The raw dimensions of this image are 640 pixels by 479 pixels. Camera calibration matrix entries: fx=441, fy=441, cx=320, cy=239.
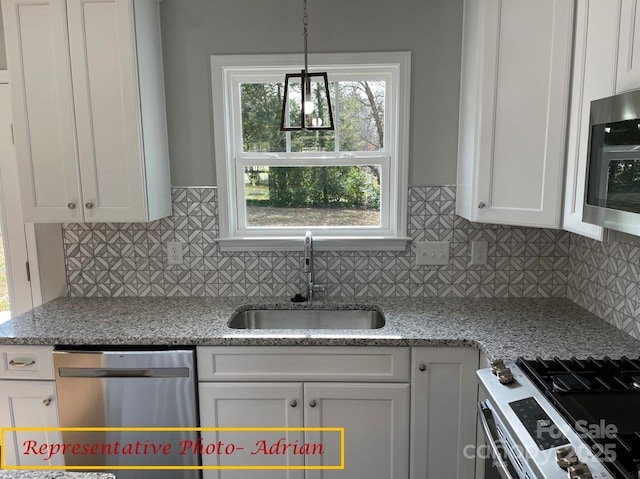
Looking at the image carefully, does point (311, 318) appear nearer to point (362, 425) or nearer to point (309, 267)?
point (309, 267)

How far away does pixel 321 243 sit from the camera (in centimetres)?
236

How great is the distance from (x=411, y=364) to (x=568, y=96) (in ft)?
3.97

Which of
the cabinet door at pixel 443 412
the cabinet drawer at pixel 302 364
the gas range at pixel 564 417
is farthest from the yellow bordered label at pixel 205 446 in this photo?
the gas range at pixel 564 417

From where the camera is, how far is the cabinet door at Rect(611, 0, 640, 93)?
1.29m

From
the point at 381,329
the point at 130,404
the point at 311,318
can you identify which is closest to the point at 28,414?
the point at 130,404

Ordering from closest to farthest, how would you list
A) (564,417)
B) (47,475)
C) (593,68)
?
(47,475)
(564,417)
(593,68)

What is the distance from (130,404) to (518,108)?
2.03m

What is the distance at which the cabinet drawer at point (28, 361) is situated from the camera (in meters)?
1.88

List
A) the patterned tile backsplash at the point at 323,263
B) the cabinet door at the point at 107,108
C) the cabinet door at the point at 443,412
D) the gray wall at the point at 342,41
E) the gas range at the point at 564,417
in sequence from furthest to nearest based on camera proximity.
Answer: the patterned tile backsplash at the point at 323,263 → the gray wall at the point at 342,41 → the cabinet door at the point at 107,108 → the cabinet door at the point at 443,412 → the gas range at the point at 564,417

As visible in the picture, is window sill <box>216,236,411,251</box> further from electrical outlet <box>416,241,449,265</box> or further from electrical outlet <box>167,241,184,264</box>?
electrical outlet <box>167,241,184,264</box>

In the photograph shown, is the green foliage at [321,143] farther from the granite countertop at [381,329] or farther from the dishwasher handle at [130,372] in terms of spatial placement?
the dishwasher handle at [130,372]

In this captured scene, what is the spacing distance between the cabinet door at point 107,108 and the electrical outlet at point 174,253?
1.09 ft

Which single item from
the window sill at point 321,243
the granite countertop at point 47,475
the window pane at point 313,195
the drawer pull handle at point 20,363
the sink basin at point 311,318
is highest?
the window pane at point 313,195

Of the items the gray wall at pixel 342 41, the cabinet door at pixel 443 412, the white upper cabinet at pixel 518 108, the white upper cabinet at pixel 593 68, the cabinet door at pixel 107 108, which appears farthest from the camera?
the gray wall at pixel 342 41
